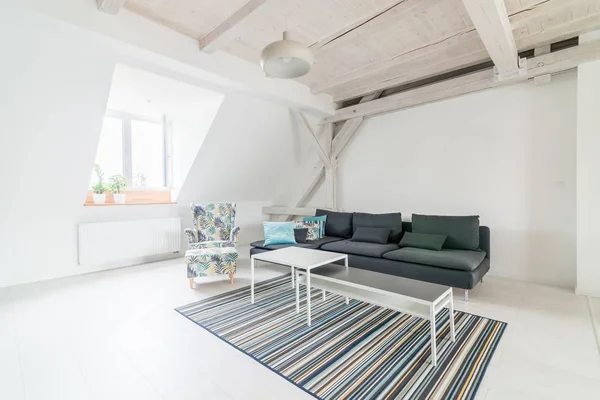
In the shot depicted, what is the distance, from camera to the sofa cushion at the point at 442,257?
2.88 metres

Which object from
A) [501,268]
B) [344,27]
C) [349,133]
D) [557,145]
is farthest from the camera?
[349,133]

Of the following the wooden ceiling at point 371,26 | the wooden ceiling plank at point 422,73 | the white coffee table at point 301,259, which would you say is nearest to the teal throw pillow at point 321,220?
the white coffee table at point 301,259

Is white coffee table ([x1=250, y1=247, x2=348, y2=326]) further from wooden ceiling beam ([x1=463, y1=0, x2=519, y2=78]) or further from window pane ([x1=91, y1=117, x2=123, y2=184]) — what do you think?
window pane ([x1=91, y1=117, x2=123, y2=184])

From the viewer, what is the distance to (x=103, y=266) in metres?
4.31

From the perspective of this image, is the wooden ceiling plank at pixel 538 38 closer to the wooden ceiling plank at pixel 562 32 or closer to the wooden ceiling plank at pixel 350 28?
the wooden ceiling plank at pixel 562 32

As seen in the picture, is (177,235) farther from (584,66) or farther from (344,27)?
(584,66)

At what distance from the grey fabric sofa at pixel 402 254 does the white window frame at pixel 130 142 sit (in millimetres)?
2220

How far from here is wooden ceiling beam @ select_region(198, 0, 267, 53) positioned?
243 cm

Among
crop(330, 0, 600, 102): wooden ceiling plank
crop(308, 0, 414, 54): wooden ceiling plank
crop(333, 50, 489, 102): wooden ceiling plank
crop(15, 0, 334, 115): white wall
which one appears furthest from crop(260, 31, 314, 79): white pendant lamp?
crop(333, 50, 489, 102): wooden ceiling plank

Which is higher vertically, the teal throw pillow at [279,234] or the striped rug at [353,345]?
the teal throw pillow at [279,234]

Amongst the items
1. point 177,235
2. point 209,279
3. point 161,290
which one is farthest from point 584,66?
point 177,235

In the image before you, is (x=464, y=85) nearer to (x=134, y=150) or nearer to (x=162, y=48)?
(x=162, y=48)

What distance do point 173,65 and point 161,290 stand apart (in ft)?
8.14

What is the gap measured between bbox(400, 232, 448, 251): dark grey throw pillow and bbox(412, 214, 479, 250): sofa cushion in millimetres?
93
